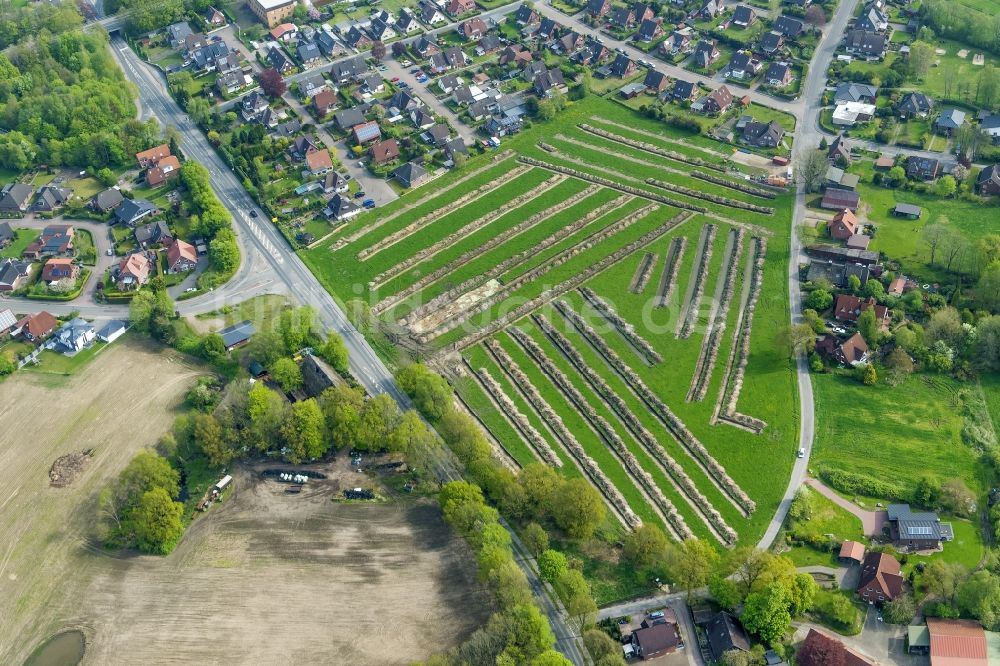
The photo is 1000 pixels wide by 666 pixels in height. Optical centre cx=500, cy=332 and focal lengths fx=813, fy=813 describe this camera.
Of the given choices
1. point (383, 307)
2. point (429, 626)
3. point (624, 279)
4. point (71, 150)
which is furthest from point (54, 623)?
point (71, 150)

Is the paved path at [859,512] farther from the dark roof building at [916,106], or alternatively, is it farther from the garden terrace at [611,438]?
the dark roof building at [916,106]

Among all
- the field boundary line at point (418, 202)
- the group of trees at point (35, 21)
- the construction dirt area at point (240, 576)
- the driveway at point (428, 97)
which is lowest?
the construction dirt area at point (240, 576)

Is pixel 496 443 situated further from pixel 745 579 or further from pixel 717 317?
pixel 717 317

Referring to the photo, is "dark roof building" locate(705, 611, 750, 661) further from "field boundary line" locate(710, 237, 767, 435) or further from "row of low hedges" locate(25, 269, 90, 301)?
"row of low hedges" locate(25, 269, 90, 301)

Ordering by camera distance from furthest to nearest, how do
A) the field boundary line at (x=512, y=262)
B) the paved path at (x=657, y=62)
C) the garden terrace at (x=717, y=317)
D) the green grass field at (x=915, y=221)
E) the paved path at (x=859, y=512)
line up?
the paved path at (x=657, y=62) → the green grass field at (x=915, y=221) → the field boundary line at (x=512, y=262) → the garden terrace at (x=717, y=317) → the paved path at (x=859, y=512)

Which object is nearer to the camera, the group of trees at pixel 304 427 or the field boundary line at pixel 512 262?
the group of trees at pixel 304 427

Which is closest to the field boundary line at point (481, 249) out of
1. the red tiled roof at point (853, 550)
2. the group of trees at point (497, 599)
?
the group of trees at point (497, 599)
